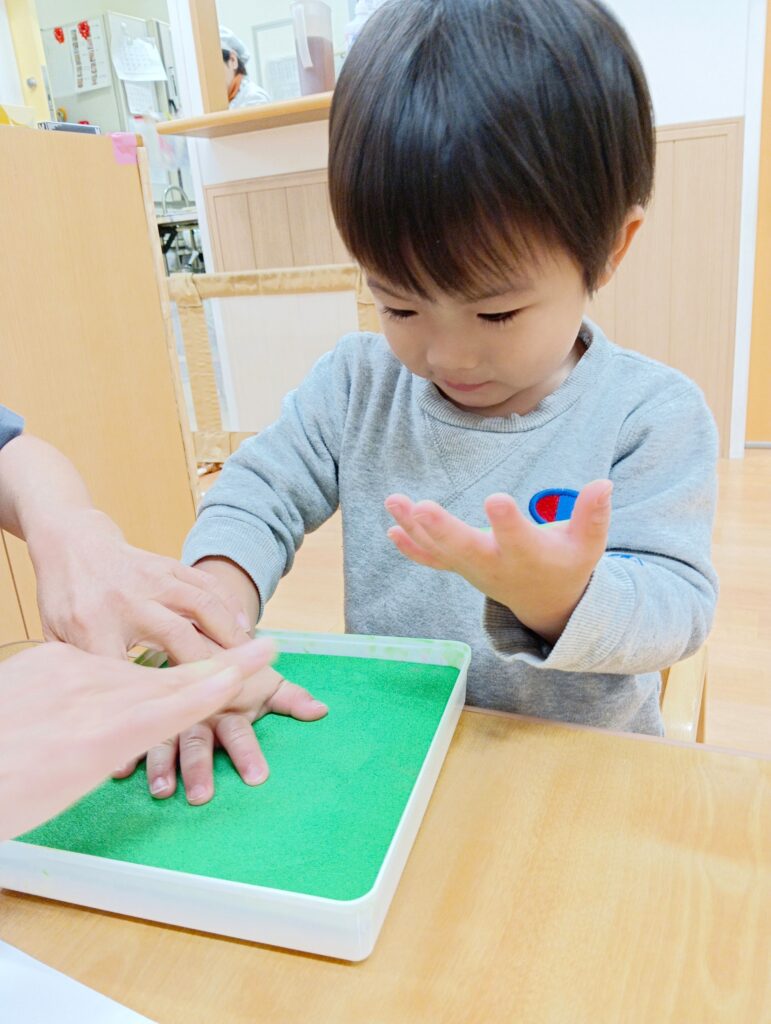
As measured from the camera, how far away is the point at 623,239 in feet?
1.76

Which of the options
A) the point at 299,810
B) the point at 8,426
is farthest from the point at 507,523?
the point at 8,426

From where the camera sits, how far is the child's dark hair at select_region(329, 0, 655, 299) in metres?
0.45

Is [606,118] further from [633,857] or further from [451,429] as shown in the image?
[633,857]

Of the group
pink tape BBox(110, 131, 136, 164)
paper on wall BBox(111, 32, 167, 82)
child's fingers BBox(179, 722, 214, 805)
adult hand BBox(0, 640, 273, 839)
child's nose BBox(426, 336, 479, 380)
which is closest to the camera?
adult hand BBox(0, 640, 273, 839)

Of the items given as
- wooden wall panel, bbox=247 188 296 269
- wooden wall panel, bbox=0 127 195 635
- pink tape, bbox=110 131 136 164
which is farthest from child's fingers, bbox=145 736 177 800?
wooden wall panel, bbox=247 188 296 269

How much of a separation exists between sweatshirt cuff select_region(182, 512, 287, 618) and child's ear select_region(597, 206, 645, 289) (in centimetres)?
33

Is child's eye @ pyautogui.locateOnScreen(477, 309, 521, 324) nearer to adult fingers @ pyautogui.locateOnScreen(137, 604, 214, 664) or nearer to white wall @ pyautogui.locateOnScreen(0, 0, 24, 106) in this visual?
adult fingers @ pyautogui.locateOnScreen(137, 604, 214, 664)

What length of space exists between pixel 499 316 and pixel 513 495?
0.63 feet

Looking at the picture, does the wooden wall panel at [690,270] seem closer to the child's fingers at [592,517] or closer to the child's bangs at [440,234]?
the child's bangs at [440,234]

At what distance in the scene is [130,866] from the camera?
0.35 meters

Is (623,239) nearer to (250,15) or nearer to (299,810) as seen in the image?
(299,810)

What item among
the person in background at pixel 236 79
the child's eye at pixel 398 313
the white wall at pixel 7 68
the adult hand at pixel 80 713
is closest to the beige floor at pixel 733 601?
A: the child's eye at pixel 398 313

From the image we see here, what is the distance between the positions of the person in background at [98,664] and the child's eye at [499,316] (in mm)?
247

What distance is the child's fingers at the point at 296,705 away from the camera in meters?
0.47
